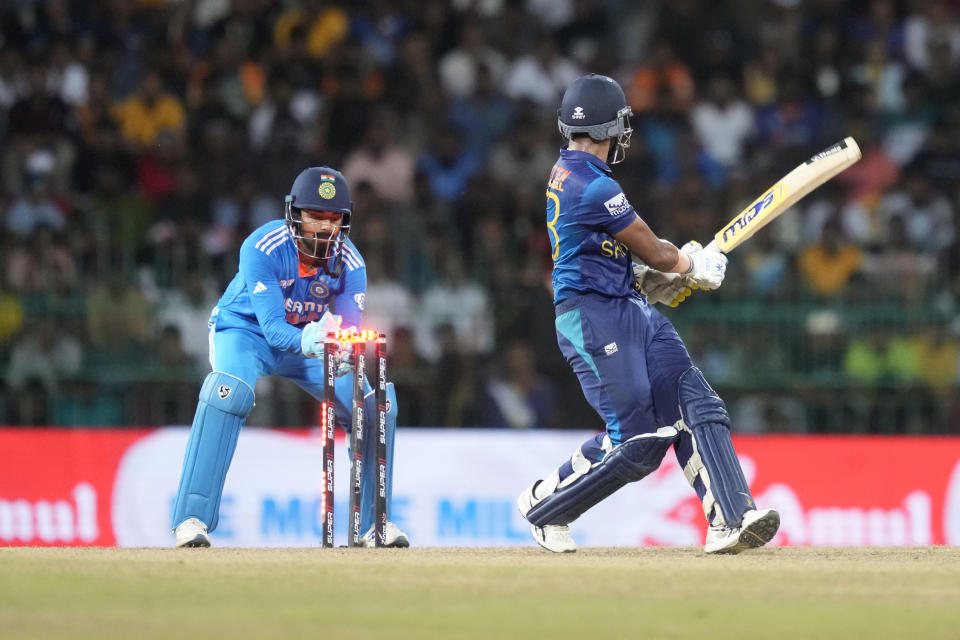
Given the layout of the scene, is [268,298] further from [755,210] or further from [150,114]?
[150,114]

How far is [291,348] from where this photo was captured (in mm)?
8375

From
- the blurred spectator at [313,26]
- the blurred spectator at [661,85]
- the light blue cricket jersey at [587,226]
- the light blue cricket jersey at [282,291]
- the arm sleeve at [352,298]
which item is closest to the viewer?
the light blue cricket jersey at [587,226]

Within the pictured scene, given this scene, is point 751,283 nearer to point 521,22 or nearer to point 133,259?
point 521,22

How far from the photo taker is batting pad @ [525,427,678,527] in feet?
25.2

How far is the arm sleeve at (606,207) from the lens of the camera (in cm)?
768

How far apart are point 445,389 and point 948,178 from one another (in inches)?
195

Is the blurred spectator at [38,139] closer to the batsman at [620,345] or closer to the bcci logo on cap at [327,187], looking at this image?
the bcci logo on cap at [327,187]

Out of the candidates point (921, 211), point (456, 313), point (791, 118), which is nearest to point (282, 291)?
point (456, 313)

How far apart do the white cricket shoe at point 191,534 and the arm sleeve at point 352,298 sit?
1.33 metres

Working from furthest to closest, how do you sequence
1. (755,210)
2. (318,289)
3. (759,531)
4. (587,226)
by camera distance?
(318,289)
(755,210)
(587,226)
(759,531)

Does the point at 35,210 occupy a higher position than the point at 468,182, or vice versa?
the point at 468,182

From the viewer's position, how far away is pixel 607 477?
779 centimetres

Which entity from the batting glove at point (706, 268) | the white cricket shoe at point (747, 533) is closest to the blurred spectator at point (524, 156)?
the batting glove at point (706, 268)

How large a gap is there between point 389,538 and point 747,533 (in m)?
1.95
